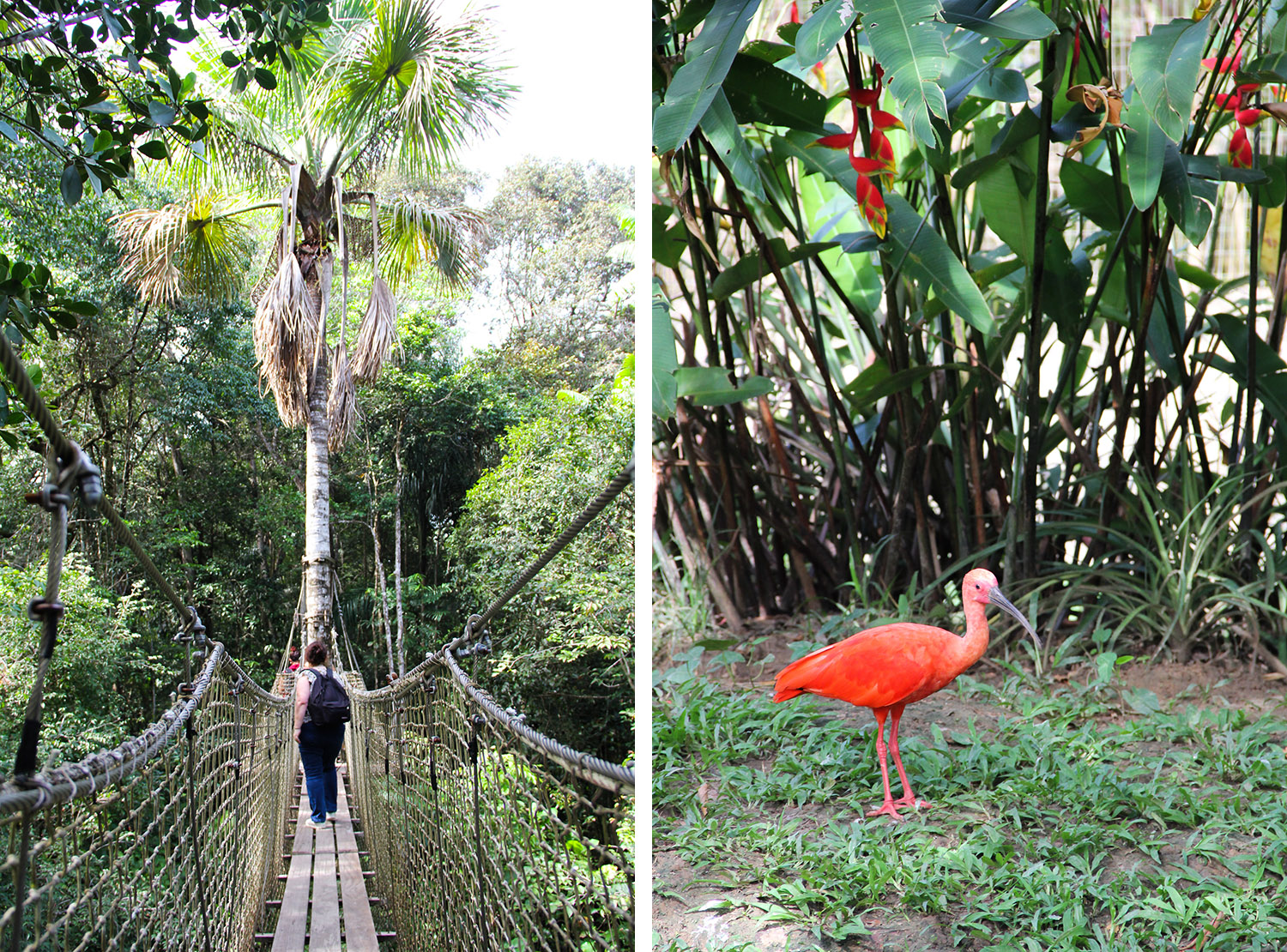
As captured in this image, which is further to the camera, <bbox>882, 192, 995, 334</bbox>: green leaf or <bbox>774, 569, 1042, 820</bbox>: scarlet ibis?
<bbox>882, 192, 995, 334</bbox>: green leaf

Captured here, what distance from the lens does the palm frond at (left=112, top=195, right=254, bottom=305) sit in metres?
2.33

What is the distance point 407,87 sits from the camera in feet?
6.99

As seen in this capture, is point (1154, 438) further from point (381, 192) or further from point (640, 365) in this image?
point (381, 192)

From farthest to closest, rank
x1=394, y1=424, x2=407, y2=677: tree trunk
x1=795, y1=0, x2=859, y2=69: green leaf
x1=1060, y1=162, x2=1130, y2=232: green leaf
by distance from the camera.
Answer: x1=394, y1=424, x2=407, y2=677: tree trunk, x1=1060, y1=162, x2=1130, y2=232: green leaf, x1=795, y1=0, x2=859, y2=69: green leaf

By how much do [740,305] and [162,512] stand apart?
1845 millimetres

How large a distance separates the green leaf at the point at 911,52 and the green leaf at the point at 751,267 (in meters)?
0.40

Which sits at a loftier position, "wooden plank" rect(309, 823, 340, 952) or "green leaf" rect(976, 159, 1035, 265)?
"green leaf" rect(976, 159, 1035, 265)

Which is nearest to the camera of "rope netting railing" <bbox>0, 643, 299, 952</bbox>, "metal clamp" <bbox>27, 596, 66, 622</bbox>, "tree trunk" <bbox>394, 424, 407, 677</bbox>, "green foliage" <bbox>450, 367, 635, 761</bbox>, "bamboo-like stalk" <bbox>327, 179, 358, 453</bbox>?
"metal clamp" <bbox>27, 596, 66, 622</bbox>

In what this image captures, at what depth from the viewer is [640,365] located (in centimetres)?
90

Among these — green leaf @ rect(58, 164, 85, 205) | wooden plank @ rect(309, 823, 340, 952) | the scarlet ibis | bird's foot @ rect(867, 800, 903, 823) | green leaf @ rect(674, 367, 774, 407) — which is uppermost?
green leaf @ rect(58, 164, 85, 205)

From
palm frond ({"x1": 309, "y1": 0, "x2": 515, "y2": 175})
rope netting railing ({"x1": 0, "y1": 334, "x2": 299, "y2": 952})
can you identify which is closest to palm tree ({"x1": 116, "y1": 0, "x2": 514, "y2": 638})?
palm frond ({"x1": 309, "y1": 0, "x2": 515, "y2": 175})

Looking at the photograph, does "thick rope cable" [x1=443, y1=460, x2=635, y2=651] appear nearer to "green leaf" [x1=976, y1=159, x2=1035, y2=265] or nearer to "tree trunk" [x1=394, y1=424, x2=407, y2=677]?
"green leaf" [x1=976, y1=159, x2=1035, y2=265]

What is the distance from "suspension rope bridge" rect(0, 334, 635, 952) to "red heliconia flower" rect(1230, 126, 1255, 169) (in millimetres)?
920

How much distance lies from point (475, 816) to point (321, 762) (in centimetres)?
133
